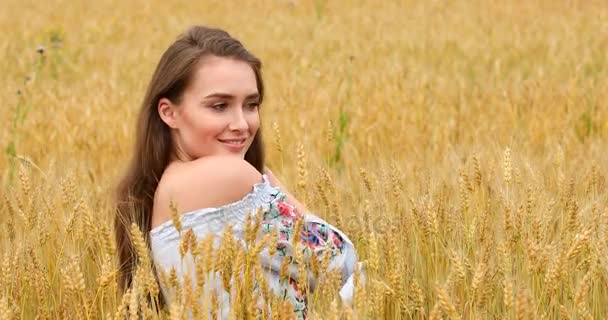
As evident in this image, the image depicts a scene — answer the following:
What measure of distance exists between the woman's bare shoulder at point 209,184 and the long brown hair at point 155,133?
17cm

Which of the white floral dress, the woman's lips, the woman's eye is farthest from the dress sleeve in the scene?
the woman's eye

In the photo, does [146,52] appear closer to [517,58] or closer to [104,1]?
[517,58]

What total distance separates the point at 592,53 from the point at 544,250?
14.4ft

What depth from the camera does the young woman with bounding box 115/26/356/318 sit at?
186cm

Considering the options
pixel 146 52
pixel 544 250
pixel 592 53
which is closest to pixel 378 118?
pixel 544 250

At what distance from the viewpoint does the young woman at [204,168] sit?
1.86 meters

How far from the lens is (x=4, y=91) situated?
4605mm

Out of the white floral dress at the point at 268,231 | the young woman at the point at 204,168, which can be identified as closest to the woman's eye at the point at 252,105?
the young woman at the point at 204,168

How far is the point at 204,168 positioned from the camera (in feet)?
6.10

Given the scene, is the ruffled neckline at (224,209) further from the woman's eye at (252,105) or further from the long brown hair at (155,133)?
the woman's eye at (252,105)

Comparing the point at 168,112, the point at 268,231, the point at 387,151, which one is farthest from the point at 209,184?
the point at 387,151

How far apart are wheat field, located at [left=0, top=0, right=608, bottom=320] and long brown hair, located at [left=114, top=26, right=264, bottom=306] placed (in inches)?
4.1

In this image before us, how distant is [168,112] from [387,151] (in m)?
1.32

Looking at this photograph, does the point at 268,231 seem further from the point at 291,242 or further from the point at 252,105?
the point at 252,105
